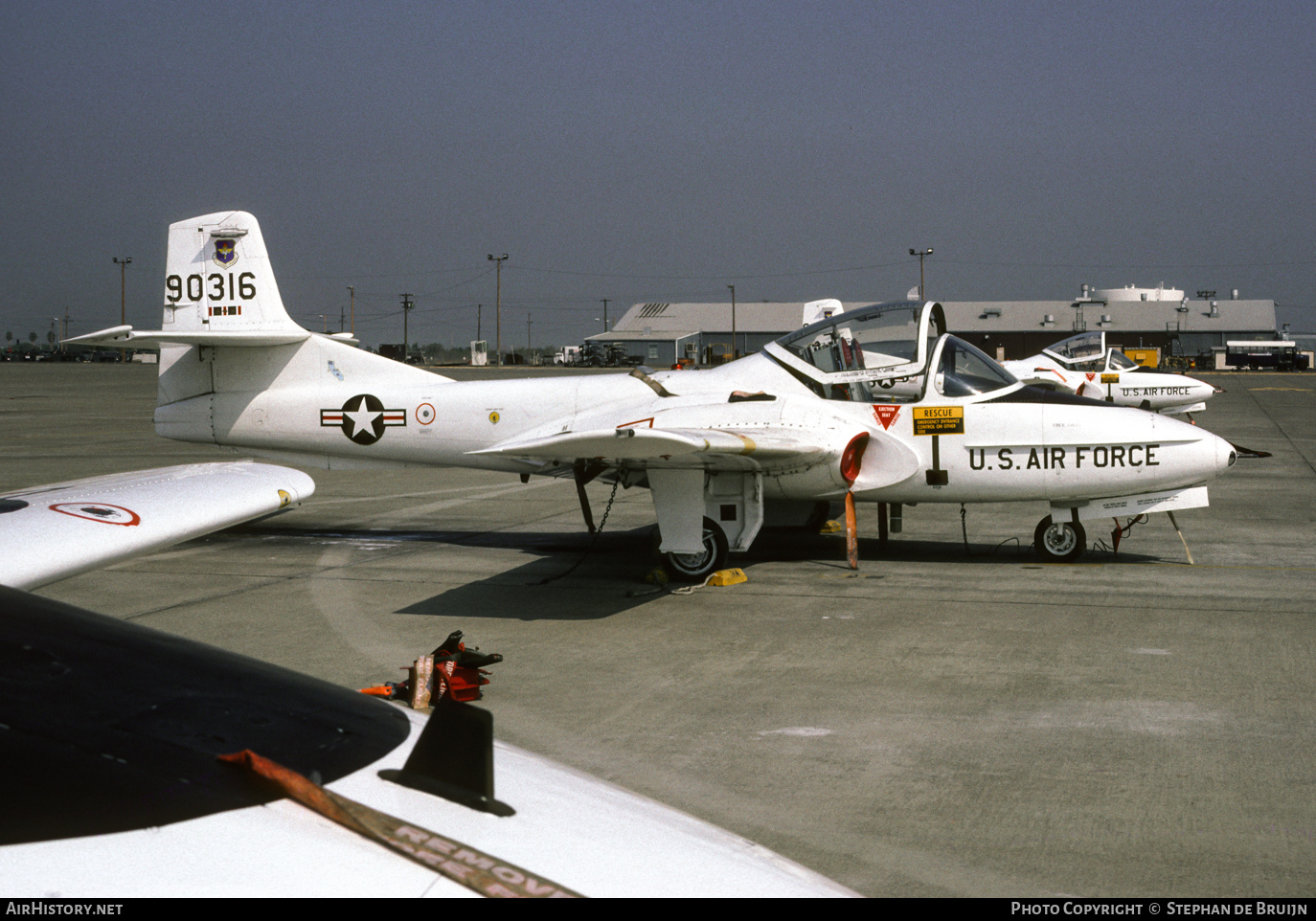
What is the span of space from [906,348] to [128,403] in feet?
116

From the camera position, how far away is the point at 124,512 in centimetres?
411

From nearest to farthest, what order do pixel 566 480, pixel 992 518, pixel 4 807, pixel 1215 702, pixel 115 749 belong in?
pixel 4 807 < pixel 115 749 < pixel 1215 702 < pixel 992 518 < pixel 566 480

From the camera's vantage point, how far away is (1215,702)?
19.1 ft

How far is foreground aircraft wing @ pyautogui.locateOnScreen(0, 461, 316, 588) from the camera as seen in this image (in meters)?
3.55

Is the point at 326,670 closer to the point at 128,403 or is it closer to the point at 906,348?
the point at 906,348

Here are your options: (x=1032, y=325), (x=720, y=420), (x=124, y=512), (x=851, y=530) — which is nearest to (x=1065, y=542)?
(x=851, y=530)

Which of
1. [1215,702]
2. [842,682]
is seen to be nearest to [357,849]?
[842,682]

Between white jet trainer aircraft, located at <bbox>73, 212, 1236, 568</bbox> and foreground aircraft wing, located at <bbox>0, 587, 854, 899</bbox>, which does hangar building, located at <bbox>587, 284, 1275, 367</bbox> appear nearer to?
white jet trainer aircraft, located at <bbox>73, 212, 1236, 568</bbox>

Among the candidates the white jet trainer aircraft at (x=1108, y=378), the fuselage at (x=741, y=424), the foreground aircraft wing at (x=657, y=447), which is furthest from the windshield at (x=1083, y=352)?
the foreground aircraft wing at (x=657, y=447)

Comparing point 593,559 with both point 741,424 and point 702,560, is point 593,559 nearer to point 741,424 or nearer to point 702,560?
point 702,560

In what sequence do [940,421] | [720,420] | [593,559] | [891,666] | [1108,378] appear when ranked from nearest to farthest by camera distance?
[891,666], [940,421], [720,420], [593,559], [1108,378]

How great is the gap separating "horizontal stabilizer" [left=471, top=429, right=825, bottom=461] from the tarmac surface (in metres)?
1.18

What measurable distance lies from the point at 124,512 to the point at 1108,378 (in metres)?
21.0

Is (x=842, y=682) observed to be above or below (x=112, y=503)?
below
